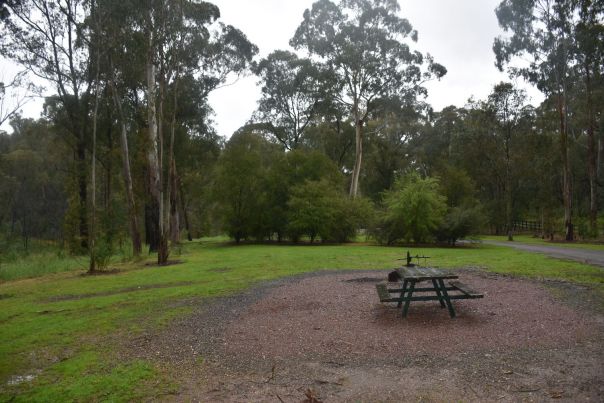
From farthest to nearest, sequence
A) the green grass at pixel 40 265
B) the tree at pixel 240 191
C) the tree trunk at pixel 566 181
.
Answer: the tree at pixel 240 191, the tree trunk at pixel 566 181, the green grass at pixel 40 265

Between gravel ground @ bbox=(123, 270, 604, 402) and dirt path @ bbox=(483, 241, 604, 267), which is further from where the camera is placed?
dirt path @ bbox=(483, 241, 604, 267)

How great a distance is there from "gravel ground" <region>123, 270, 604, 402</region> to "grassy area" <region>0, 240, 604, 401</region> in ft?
1.43

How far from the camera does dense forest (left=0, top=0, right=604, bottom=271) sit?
17.5m

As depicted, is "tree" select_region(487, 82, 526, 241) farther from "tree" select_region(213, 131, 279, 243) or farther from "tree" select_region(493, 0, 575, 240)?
"tree" select_region(213, 131, 279, 243)

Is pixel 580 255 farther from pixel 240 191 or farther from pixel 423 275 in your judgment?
pixel 240 191

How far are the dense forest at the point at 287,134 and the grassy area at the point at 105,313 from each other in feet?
11.0

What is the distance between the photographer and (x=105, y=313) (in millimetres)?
7539

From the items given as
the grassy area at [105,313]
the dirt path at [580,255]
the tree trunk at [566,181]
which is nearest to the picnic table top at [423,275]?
the grassy area at [105,313]

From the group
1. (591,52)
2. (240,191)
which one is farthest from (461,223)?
(240,191)

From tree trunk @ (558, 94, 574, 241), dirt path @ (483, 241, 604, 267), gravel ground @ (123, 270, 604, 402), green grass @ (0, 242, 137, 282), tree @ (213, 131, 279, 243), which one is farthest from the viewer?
tree @ (213, 131, 279, 243)

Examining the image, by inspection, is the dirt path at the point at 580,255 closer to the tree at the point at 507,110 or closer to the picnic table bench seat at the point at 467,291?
the picnic table bench seat at the point at 467,291

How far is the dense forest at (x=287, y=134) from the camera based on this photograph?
17531 millimetres

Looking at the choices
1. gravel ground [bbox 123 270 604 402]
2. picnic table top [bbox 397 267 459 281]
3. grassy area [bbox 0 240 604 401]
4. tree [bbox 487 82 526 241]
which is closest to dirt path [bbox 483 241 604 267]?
grassy area [bbox 0 240 604 401]

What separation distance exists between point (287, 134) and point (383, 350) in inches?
1336
